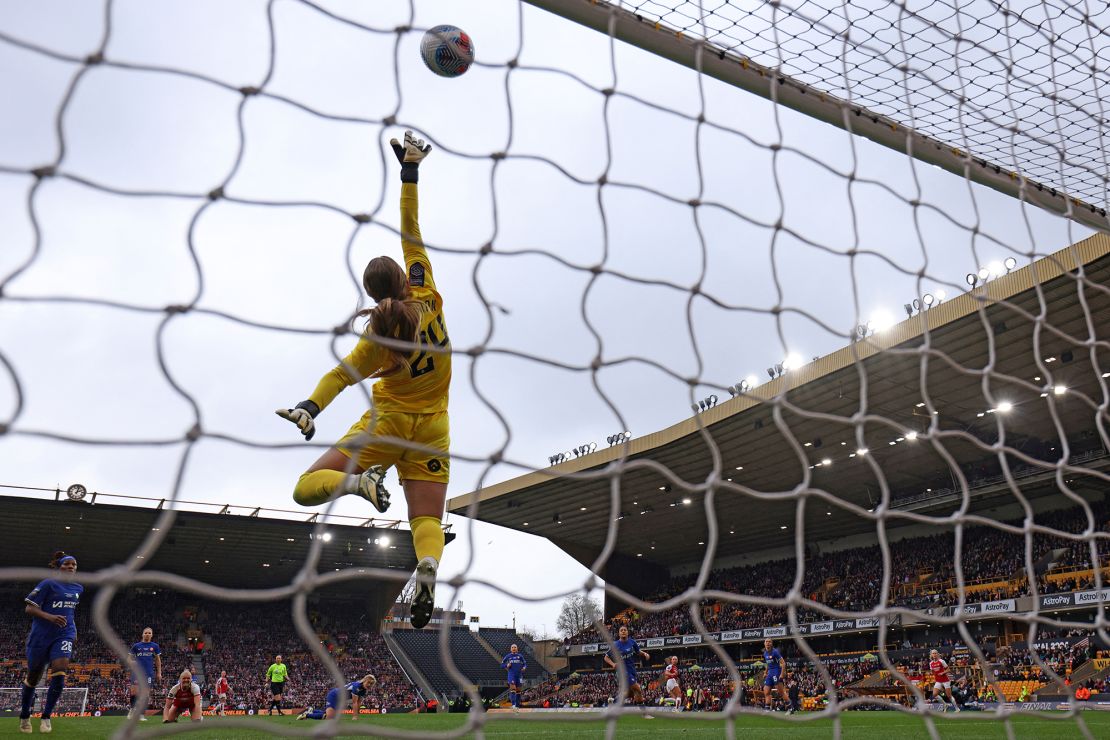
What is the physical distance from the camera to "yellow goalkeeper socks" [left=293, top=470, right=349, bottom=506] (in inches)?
136

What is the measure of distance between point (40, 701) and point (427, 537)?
22231 mm

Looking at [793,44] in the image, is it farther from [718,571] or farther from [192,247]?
[718,571]

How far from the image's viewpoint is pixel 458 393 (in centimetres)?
404

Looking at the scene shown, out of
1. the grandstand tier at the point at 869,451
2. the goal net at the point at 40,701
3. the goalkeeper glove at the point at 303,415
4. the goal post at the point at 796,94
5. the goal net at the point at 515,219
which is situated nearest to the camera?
the goal net at the point at 515,219

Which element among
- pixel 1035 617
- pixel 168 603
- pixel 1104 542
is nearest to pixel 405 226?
pixel 1035 617

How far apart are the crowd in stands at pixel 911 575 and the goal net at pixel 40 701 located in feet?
54.0

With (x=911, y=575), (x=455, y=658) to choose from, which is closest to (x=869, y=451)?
(x=911, y=575)

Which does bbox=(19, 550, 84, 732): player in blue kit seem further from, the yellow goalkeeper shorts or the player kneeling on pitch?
the yellow goalkeeper shorts

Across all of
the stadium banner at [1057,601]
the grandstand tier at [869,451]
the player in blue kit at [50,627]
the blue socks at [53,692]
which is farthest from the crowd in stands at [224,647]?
the player in blue kit at [50,627]

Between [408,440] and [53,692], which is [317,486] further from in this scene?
[53,692]

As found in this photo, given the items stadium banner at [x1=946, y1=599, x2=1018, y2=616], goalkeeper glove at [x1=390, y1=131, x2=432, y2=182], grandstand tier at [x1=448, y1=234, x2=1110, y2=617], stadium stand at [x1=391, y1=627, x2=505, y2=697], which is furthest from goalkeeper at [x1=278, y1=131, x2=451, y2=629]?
stadium stand at [x1=391, y1=627, x2=505, y2=697]

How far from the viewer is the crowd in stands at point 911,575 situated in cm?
2598

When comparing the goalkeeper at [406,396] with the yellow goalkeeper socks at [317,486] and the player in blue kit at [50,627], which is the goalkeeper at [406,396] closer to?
the yellow goalkeeper socks at [317,486]

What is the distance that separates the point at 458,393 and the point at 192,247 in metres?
2.07
